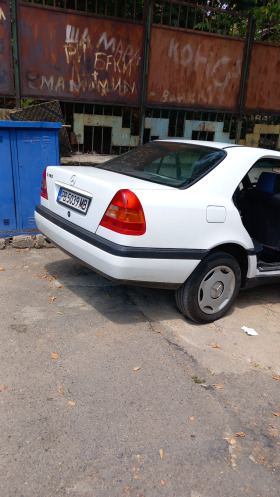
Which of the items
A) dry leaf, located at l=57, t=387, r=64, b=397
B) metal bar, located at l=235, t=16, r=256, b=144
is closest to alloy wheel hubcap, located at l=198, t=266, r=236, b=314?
dry leaf, located at l=57, t=387, r=64, b=397

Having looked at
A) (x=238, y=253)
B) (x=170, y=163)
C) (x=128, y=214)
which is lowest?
(x=238, y=253)

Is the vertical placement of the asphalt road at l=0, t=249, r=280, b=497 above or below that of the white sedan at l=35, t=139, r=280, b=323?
below

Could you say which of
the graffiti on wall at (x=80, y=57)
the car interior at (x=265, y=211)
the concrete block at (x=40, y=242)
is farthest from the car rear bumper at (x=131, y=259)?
the graffiti on wall at (x=80, y=57)

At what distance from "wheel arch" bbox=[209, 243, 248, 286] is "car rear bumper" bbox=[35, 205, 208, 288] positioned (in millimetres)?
309

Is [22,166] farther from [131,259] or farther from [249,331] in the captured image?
[249,331]

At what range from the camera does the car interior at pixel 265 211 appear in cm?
405

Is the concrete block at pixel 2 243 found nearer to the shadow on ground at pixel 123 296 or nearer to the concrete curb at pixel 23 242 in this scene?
the concrete curb at pixel 23 242

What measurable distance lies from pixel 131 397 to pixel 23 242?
3.16 meters

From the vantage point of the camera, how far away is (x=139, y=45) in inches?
274

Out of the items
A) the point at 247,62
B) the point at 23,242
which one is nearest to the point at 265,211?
the point at 23,242

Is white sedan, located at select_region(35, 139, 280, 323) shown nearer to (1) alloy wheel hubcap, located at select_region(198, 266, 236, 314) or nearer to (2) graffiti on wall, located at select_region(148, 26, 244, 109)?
(1) alloy wheel hubcap, located at select_region(198, 266, 236, 314)

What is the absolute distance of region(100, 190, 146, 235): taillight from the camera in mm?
2951

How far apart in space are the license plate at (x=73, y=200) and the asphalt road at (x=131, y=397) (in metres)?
0.94

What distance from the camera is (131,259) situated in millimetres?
2988
